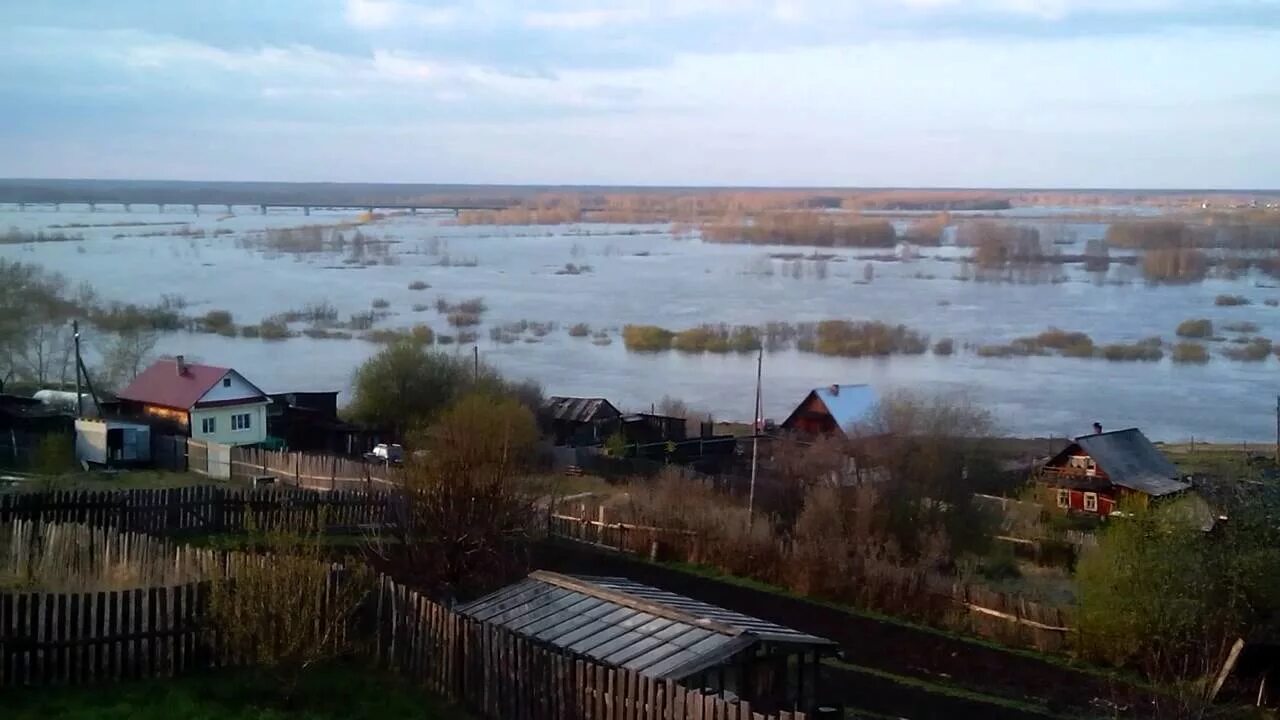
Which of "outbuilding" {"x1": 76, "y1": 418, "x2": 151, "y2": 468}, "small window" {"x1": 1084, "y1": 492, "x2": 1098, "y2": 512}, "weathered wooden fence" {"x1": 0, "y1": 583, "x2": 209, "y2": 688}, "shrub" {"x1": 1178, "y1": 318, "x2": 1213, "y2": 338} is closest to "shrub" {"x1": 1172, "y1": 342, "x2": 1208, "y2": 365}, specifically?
"shrub" {"x1": 1178, "y1": 318, "x2": 1213, "y2": 338}

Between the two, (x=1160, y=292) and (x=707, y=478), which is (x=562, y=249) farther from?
(x=707, y=478)

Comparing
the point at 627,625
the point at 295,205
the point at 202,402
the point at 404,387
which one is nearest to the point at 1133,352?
the point at 404,387

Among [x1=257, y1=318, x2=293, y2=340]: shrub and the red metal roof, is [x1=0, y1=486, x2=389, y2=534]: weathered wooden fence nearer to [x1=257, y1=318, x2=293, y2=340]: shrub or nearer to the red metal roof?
the red metal roof

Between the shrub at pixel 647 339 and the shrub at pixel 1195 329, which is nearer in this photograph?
the shrub at pixel 647 339

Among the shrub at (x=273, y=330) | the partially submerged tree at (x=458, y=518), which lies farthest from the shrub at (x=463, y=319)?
the partially submerged tree at (x=458, y=518)

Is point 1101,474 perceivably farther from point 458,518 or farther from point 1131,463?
point 458,518

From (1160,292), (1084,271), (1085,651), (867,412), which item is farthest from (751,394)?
(1084,271)

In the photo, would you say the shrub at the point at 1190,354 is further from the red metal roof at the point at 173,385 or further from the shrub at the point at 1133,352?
the red metal roof at the point at 173,385
